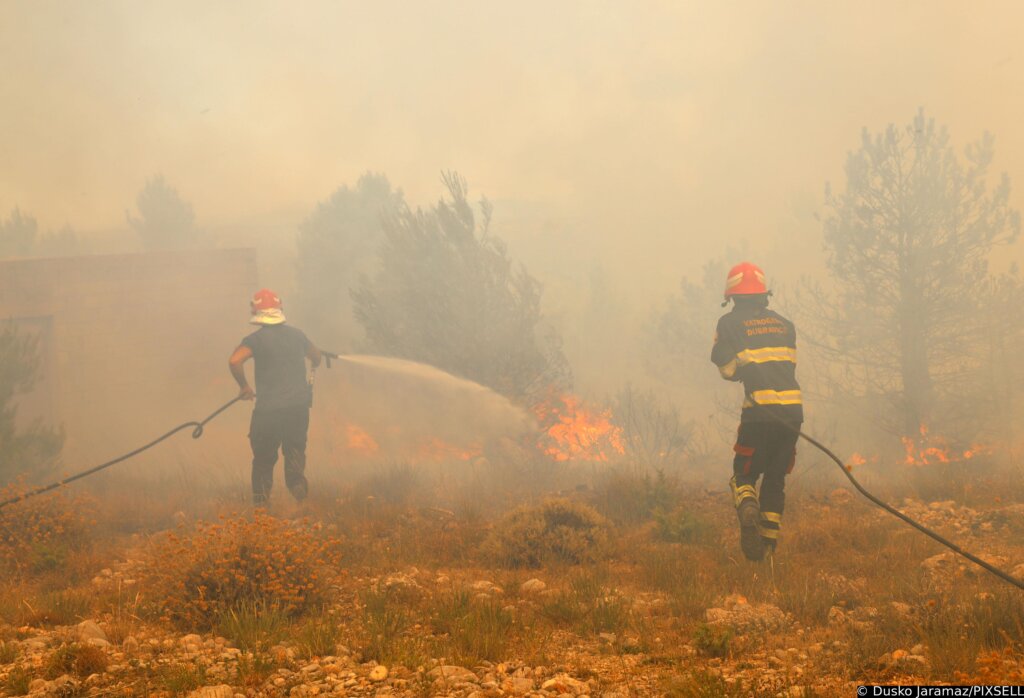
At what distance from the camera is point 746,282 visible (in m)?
5.77

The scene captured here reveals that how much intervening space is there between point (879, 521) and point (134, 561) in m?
5.90

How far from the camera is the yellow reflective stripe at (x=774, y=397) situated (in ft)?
17.8

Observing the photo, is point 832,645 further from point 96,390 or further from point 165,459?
point 96,390

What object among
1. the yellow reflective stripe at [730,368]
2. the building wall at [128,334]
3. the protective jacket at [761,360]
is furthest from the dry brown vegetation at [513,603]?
the building wall at [128,334]

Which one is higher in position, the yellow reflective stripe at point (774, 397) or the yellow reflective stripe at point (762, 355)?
the yellow reflective stripe at point (762, 355)

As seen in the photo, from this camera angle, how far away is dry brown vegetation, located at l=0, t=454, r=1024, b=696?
3078 millimetres

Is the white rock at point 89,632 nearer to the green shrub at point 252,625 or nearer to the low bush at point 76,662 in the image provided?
the low bush at point 76,662

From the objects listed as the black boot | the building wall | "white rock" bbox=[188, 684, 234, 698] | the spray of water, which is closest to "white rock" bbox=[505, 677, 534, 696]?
"white rock" bbox=[188, 684, 234, 698]

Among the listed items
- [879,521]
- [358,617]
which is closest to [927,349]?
[879,521]

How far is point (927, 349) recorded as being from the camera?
599 inches

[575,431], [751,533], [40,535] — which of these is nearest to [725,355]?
[751,533]

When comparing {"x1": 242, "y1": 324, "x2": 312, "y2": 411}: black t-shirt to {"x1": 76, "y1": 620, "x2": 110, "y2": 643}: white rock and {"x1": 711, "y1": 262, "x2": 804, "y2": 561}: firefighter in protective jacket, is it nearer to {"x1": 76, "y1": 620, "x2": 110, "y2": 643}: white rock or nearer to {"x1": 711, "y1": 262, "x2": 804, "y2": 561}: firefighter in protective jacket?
{"x1": 76, "y1": 620, "x2": 110, "y2": 643}: white rock

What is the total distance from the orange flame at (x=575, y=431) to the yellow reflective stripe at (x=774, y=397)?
7.23m

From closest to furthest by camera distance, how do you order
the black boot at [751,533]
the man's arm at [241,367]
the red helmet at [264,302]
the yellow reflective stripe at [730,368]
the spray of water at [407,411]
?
the black boot at [751,533] → the yellow reflective stripe at [730,368] → the man's arm at [241,367] → the red helmet at [264,302] → the spray of water at [407,411]
